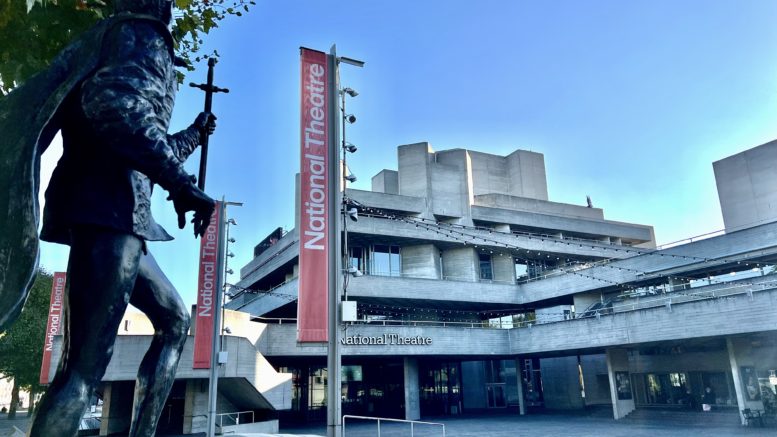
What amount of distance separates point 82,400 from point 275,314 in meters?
40.7

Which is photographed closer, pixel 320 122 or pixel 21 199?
pixel 21 199

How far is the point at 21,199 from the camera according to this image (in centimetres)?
228

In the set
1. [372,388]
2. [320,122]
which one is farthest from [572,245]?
[320,122]

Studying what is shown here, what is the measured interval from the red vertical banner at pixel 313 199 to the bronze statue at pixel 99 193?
8.29 meters

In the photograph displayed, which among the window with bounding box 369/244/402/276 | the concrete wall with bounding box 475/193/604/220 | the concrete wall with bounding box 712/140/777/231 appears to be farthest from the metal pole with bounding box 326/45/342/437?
the concrete wall with bounding box 712/140/777/231

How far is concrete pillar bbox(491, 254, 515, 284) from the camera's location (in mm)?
42281

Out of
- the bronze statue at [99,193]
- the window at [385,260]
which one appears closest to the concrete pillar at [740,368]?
the window at [385,260]

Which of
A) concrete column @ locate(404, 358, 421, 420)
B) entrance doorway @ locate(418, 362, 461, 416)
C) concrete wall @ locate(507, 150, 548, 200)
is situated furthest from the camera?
concrete wall @ locate(507, 150, 548, 200)

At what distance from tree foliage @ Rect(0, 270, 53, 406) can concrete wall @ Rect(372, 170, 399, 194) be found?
27446 millimetres

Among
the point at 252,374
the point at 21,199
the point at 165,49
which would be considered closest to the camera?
the point at 21,199

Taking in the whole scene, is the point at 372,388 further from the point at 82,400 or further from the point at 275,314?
the point at 82,400

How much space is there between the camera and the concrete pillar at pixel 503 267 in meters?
42.3

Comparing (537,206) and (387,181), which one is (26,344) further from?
(537,206)

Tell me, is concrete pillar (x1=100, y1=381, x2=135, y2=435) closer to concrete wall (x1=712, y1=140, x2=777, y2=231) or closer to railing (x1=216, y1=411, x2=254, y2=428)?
railing (x1=216, y1=411, x2=254, y2=428)
